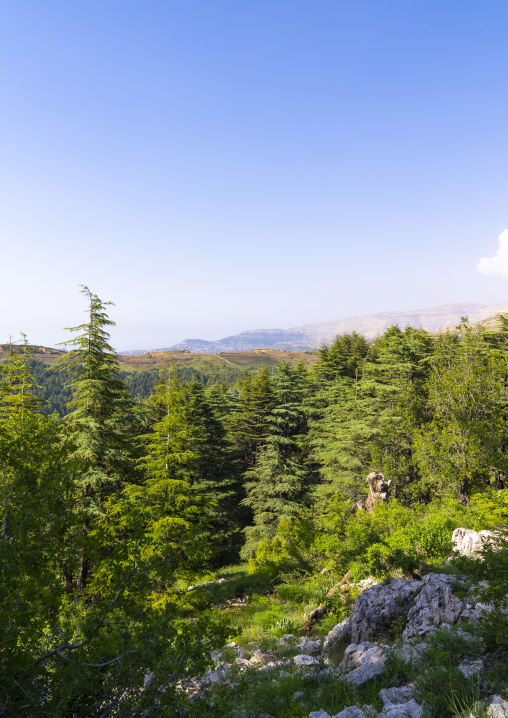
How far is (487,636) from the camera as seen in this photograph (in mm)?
5133

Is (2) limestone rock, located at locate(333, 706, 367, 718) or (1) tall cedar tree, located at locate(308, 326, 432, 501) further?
(1) tall cedar tree, located at locate(308, 326, 432, 501)

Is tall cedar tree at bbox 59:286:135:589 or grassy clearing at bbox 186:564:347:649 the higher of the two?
tall cedar tree at bbox 59:286:135:589

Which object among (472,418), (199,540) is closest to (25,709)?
(199,540)

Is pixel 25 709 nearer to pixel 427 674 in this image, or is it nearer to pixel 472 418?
pixel 427 674

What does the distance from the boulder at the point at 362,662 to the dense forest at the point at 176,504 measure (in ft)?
9.04

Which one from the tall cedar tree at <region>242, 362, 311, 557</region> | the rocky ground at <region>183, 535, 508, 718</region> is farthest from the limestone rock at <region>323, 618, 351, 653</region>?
the tall cedar tree at <region>242, 362, 311, 557</region>

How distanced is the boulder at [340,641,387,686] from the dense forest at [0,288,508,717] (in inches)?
109

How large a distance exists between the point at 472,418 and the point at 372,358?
79.8 feet

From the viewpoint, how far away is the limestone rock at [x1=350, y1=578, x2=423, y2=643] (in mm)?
7410

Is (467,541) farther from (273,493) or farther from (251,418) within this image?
(251,418)

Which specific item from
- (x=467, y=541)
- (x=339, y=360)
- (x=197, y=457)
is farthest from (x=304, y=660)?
(x=339, y=360)

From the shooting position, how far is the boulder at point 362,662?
5.72 m

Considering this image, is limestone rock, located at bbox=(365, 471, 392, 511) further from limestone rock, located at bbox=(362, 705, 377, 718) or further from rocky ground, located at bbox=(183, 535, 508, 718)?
limestone rock, located at bbox=(362, 705, 377, 718)

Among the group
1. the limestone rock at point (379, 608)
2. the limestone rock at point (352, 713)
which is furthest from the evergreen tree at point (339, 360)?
the limestone rock at point (352, 713)
